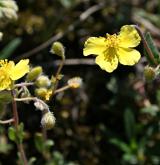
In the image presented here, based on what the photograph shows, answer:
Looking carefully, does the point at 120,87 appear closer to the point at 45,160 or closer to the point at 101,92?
the point at 101,92

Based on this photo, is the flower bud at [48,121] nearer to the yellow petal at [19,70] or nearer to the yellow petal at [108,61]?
the yellow petal at [19,70]

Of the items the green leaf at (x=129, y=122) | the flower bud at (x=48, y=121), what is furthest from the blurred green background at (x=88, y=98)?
the flower bud at (x=48, y=121)

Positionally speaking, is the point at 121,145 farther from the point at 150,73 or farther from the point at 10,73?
the point at 10,73

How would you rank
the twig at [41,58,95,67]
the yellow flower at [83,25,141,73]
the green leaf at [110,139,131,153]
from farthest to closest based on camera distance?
the twig at [41,58,95,67] < the green leaf at [110,139,131,153] < the yellow flower at [83,25,141,73]

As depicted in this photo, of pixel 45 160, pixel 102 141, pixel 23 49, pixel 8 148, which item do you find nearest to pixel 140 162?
pixel 102 141

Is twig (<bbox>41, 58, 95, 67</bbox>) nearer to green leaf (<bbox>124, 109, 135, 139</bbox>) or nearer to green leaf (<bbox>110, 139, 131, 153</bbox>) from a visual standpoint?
green leaf (<bbox>124, 109, 135, 139</bbox>)

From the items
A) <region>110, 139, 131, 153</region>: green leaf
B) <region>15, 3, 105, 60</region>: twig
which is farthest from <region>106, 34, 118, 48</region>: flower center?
<region>15, 3, 105, 60</region>: twig

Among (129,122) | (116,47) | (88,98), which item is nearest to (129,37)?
(116,47)
